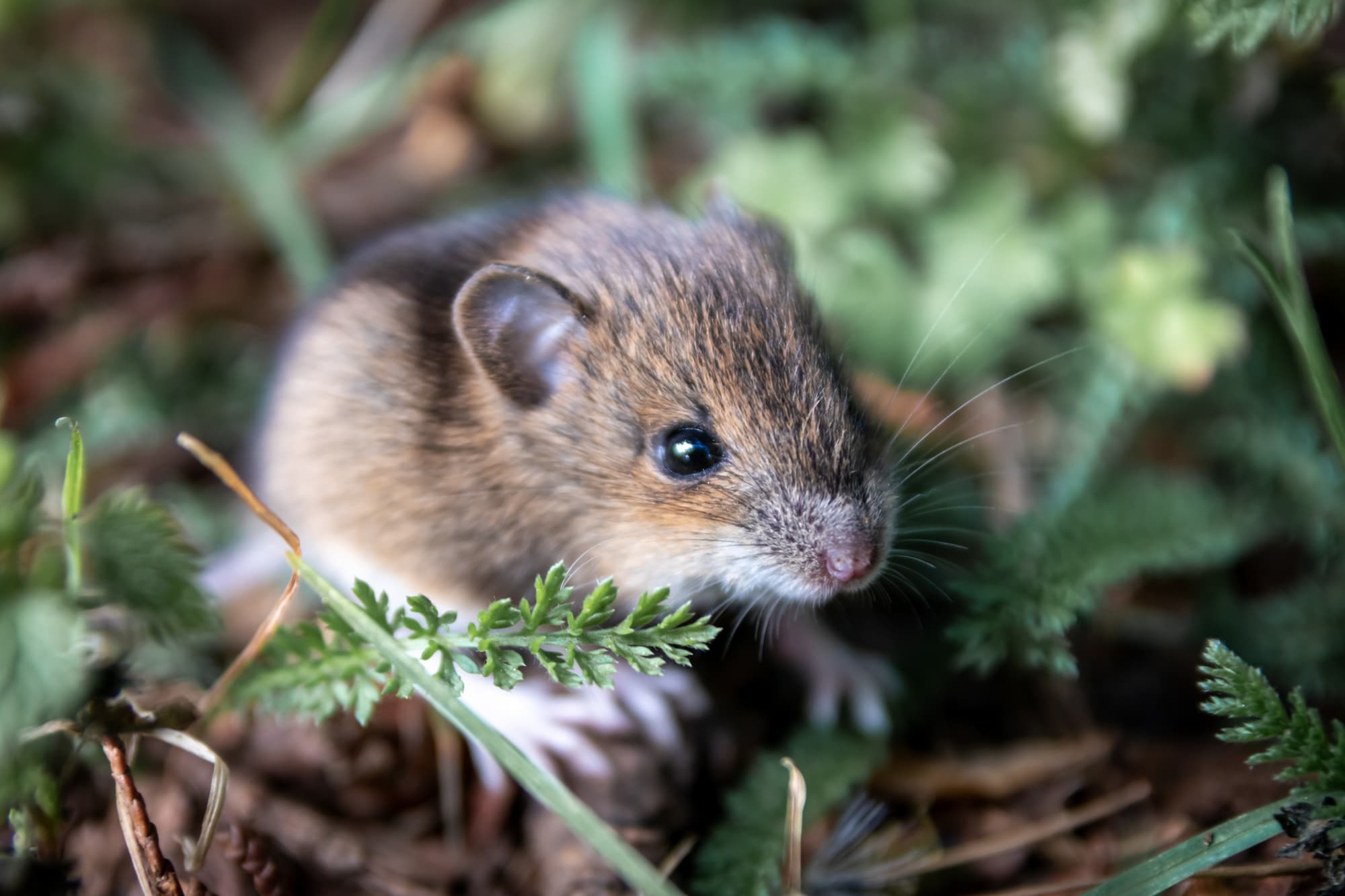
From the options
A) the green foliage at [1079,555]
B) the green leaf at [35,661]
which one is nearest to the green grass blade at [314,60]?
the green leaf at [35,661]

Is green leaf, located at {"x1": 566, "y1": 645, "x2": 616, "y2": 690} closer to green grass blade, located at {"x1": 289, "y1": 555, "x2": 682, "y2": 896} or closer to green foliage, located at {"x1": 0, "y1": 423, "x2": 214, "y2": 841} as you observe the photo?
green grass blade, located at {"x1": 289, "y1": 555, "x2": 682, "y2": 896}

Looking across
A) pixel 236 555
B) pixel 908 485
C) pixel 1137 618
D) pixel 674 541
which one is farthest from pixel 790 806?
pixel 236 555

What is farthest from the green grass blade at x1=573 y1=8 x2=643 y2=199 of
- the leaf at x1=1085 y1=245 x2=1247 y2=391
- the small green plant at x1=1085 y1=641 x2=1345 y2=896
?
the small green plant at x1=1085 y1=641 x2=1345 y2=896

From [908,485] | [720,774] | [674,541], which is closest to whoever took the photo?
[674,541]

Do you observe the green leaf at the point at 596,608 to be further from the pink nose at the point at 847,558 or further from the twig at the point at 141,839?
the twig at the point at 141,839

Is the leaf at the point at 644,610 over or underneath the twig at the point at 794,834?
over

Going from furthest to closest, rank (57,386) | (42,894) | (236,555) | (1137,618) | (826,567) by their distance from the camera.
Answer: (57,386)
(236,555)
(1137,618)
(826,567)
(42,894)

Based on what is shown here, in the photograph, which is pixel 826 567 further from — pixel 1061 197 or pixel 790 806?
pixel 1061 197

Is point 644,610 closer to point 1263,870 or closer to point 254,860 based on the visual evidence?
point 254,860
